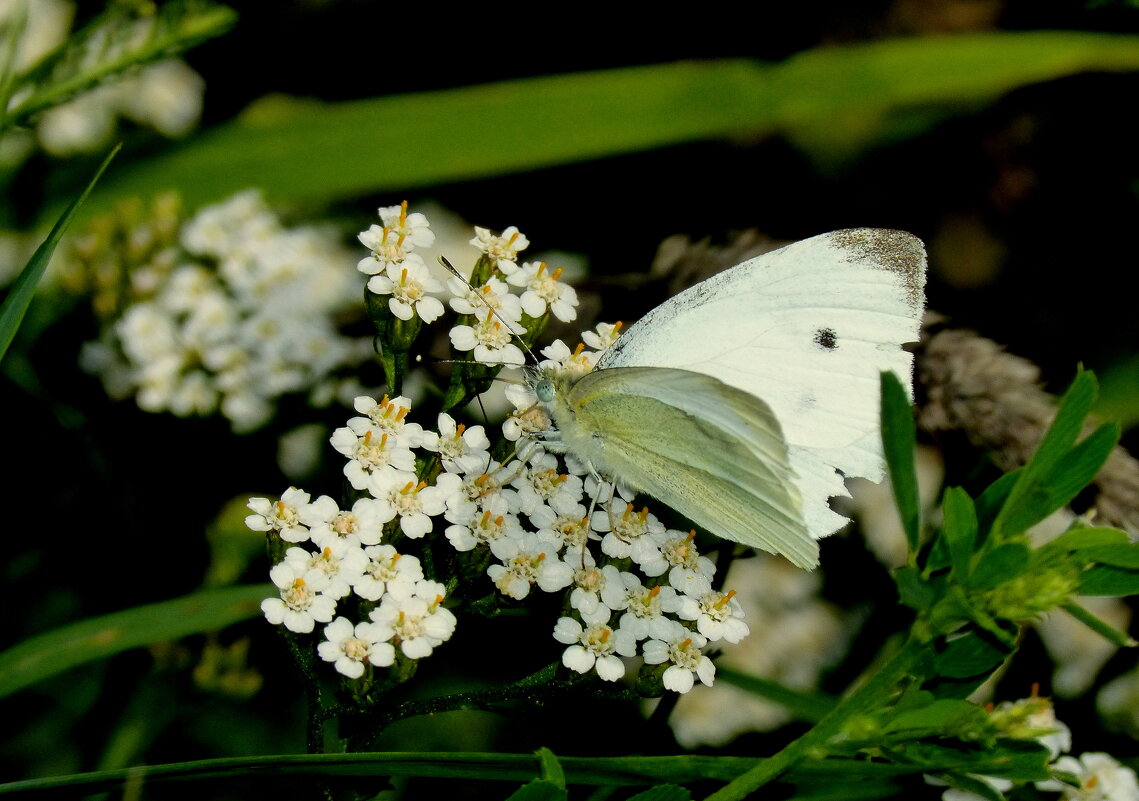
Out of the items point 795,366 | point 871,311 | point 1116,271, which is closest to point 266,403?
point 795,366

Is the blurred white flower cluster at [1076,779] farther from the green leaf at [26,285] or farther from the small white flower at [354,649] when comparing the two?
the green leaf at [26,285]

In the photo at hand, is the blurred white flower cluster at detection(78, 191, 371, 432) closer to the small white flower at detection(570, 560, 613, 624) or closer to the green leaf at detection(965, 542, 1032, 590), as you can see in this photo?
the small white flower at detection(570, 560, 613, 624)

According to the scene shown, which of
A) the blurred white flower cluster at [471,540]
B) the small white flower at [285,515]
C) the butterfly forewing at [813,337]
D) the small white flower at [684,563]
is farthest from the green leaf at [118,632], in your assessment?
the butterfly forewing at [813,337]

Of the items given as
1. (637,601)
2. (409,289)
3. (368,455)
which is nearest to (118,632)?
(368,455)

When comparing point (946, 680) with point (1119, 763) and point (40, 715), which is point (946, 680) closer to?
point (1119, 763)

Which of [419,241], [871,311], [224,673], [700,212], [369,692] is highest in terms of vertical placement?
[419,241]

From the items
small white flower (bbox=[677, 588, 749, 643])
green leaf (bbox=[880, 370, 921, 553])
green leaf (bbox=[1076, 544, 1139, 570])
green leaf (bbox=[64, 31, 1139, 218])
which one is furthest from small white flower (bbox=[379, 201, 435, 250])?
green leaf (bbox=[1076, 544, 1139, 570])
